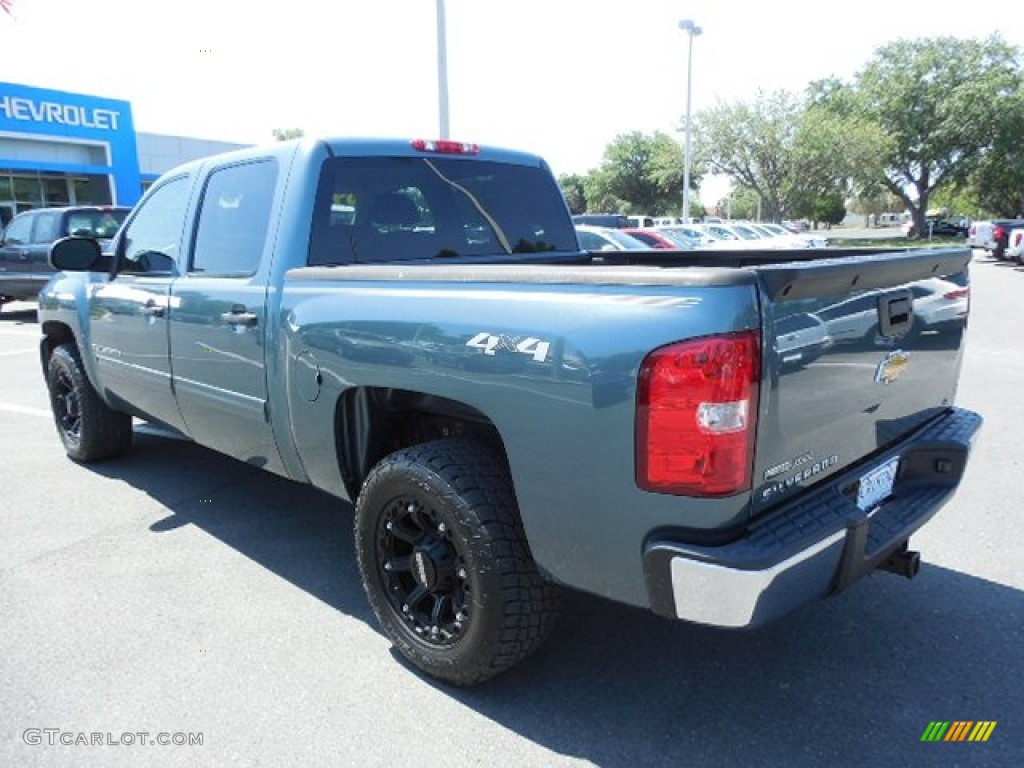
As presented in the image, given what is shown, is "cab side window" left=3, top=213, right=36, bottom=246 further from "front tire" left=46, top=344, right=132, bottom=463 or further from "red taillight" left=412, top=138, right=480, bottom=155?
"red taillight" left=412, top=138, right=480, bottom=155

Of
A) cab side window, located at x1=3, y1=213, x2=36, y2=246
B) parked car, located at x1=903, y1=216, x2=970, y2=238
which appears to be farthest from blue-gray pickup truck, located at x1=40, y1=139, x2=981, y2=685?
parked car, located at x1=903, y1=216, x2=970, y2=238

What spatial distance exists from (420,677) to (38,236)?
1269cm

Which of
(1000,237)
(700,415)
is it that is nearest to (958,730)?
(700,415)

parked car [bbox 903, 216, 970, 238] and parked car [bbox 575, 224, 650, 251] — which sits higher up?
parked car [bbox 575, 224, 650, 251]

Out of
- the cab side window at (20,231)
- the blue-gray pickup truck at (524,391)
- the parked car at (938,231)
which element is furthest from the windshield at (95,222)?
the parked car at (938,231)

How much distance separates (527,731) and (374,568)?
0.81m

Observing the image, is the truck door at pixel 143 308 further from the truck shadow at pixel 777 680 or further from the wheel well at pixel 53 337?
the truck shadow at pixel 777 680

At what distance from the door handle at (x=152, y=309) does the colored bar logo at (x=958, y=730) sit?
3.70m

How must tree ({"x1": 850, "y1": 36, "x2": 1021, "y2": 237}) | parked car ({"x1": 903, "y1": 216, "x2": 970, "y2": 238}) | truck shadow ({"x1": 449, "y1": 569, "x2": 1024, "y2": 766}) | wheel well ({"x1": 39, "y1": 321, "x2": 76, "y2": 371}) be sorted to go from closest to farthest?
truck shadow ({"x1": 449, "y1": 569, "x2": 1024, "y2": 766}) < wheel well ({"x1": 39, "y1": 321, "x2": 76, "y2": 371}) < tree ({"x1": 850, "y1": 36, "x2": 1021, "y2": 237}) < parked car ({"x1": 903, "y1": 216, "x2": 970, "y2": 238})

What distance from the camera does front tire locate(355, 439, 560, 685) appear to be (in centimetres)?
242

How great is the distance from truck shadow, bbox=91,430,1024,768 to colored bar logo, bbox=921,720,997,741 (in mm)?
24

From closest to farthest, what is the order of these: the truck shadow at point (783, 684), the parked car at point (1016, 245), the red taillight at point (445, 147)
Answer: the truck shadow at point (783, 684), the red taillight at point (445, 147), the parked car at point (1016, 245)
